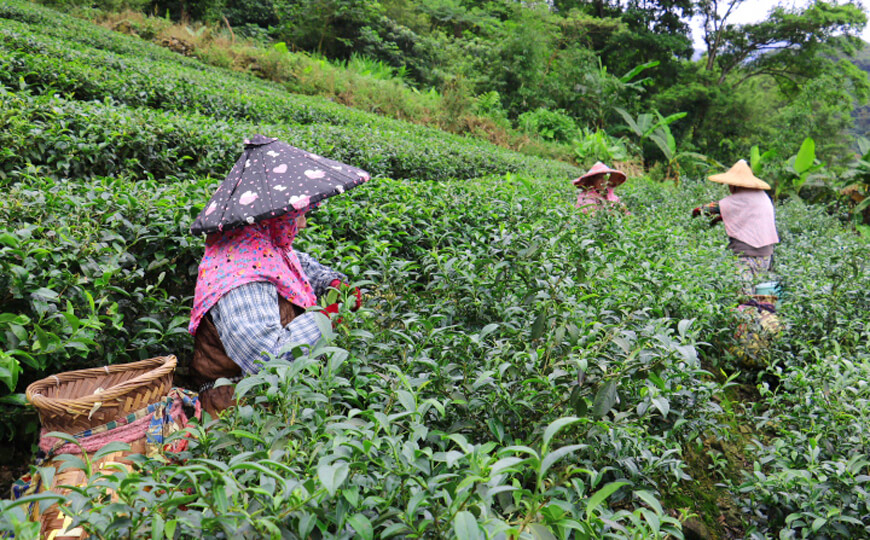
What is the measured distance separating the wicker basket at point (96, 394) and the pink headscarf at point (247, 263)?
Result: 0.92 feet

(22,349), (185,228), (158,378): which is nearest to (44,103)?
(185,228)

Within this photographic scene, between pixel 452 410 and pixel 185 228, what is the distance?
1.66 meters

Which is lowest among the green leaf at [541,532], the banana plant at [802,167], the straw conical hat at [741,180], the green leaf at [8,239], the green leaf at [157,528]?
the green leaf at [8,239]

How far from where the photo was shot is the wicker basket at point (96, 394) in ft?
4.83

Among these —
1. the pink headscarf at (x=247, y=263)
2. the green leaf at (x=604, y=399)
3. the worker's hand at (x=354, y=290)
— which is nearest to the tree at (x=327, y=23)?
the worker's hand at (x=354, y=290)

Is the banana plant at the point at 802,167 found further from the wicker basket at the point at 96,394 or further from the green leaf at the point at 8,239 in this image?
the green leaf at the point at 8,239

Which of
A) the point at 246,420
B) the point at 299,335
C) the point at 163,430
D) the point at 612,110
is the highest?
the point at 612,110

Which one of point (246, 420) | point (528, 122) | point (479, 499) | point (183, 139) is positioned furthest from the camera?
point (528, 122)

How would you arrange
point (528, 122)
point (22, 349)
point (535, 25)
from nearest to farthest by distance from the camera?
point (22, 349) → point (528, 122) → point (535, 25)

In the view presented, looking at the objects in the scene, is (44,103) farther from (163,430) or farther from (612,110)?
(612,110)

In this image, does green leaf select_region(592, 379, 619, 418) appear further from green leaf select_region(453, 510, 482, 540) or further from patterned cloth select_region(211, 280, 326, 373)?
patterned cloth select_region(211, 280, 326, 373)

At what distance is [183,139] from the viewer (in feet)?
13.8

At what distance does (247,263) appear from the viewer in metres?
2.00

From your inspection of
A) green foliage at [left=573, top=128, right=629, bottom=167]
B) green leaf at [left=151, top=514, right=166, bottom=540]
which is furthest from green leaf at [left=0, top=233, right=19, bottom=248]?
green foliage at [left=573, top=128, right=629, bottom=167]
